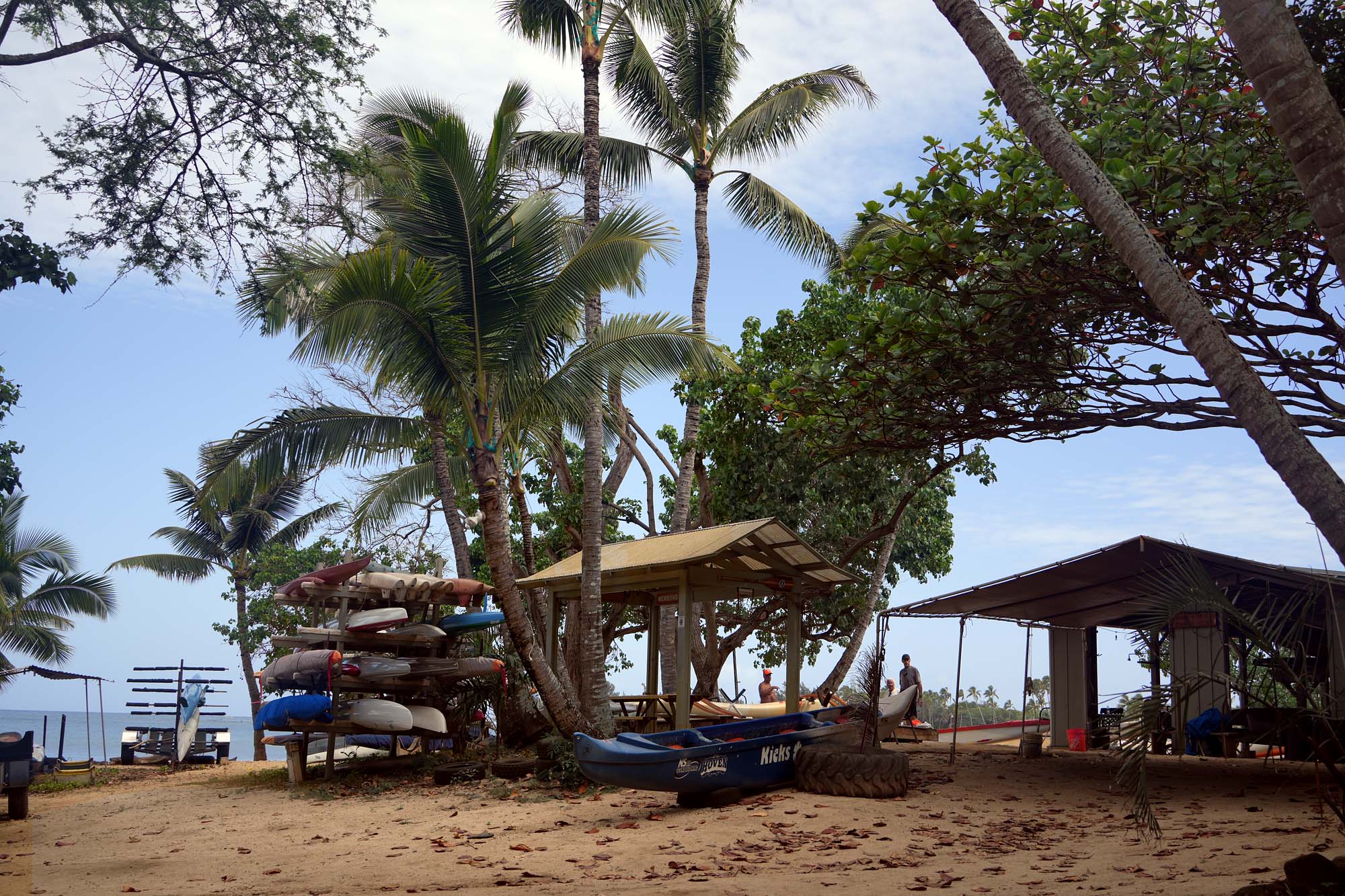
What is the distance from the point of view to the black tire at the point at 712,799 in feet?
34.9

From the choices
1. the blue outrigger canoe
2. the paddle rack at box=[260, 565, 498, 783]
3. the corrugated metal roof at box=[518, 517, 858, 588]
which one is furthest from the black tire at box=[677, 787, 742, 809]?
the paddle rack at box=[260, 565, 498, 783]

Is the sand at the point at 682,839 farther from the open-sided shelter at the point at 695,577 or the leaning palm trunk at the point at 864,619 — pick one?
the leaning palm trunk at the point at 864,619

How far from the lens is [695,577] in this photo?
46.0 feet

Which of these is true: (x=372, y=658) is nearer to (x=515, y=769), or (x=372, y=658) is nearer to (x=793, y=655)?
(x=515, y=769)

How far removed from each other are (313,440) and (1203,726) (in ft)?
47.1

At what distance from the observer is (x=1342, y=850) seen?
23.2 ft

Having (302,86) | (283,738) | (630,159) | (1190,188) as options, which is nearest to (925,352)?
(1190,188)

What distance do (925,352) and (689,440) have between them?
28.6ft

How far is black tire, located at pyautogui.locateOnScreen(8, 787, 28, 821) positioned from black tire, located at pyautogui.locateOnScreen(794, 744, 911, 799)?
28.8 feet

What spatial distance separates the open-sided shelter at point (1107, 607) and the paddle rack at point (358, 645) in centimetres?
684

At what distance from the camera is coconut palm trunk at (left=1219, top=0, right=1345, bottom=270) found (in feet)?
16.6

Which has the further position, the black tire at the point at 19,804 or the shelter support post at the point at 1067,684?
the shelter support post at the point at 1067,684

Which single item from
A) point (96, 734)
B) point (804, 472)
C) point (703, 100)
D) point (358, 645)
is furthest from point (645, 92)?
point (96, 734)

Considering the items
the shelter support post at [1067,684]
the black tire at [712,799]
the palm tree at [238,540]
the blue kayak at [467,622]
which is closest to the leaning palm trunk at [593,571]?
the blue kayak at [467,622]
